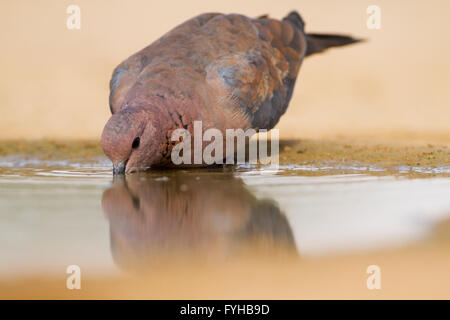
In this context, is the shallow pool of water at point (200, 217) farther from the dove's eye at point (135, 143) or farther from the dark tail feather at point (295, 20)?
the dark tail feather at point (295, 20)

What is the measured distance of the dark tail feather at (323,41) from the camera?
7004 millimetres

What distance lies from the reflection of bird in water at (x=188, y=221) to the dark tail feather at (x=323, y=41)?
9.85 ft

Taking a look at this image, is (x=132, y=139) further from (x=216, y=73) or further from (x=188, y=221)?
(x=188, y=221)

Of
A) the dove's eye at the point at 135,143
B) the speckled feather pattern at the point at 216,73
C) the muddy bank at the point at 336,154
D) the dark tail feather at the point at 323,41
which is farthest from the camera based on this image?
the dark tail feather at the point at 323,41

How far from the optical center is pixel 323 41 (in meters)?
7.21

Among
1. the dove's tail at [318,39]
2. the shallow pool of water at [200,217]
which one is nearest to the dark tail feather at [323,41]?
the dove's tail at [318,39]

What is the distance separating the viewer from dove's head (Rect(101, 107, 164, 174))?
430 cm

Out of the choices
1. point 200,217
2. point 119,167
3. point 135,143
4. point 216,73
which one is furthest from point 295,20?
point 200,217

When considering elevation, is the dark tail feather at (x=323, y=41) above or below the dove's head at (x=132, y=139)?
above

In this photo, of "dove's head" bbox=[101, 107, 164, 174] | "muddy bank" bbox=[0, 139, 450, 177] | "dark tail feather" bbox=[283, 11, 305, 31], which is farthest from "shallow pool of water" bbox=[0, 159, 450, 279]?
"dark tail feather" bbox=[283, 11, 305, 31]

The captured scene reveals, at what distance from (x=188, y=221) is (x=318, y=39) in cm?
449

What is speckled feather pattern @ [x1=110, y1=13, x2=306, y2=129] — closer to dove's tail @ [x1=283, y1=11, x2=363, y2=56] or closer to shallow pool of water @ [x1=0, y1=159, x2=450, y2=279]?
shallow pool of water @ [x1=0, y1=159, x2=450, y2=279]

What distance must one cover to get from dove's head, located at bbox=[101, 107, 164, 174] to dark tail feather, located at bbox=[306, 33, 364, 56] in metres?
2.91

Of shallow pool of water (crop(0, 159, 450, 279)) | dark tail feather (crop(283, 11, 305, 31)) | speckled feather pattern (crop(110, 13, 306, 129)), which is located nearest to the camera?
shallow pool of water (crop(0, 159, 450, 279))
